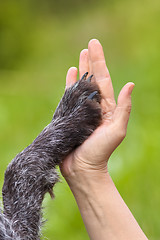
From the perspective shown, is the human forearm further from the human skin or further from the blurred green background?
the blurred green background

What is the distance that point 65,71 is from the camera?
13.4m

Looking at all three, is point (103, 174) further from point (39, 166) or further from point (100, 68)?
point (100, 68)

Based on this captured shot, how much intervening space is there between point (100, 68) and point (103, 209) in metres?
0.81

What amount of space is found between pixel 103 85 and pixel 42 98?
767 centimetres

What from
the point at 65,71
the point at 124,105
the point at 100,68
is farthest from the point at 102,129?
the point at 65,71

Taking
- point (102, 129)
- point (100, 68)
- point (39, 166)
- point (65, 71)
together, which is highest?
point (100, 68)

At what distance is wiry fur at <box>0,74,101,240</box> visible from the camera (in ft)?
8.90

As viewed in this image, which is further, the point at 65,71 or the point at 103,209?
the point at 65,71

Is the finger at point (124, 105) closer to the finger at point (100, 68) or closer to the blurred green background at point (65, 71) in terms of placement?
the finger at point (100, 68)

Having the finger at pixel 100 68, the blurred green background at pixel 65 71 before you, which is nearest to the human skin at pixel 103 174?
the finger at pixel 100 68

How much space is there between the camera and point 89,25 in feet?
54.6

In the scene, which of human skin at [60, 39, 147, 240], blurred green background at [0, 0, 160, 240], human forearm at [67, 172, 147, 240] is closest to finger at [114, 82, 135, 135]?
human skin at [60, 39, 147, 240]

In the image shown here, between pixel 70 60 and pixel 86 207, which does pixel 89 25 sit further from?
pixel 86 207

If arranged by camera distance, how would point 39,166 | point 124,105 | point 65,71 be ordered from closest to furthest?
point 124,105
point 39,166
point 65,71
